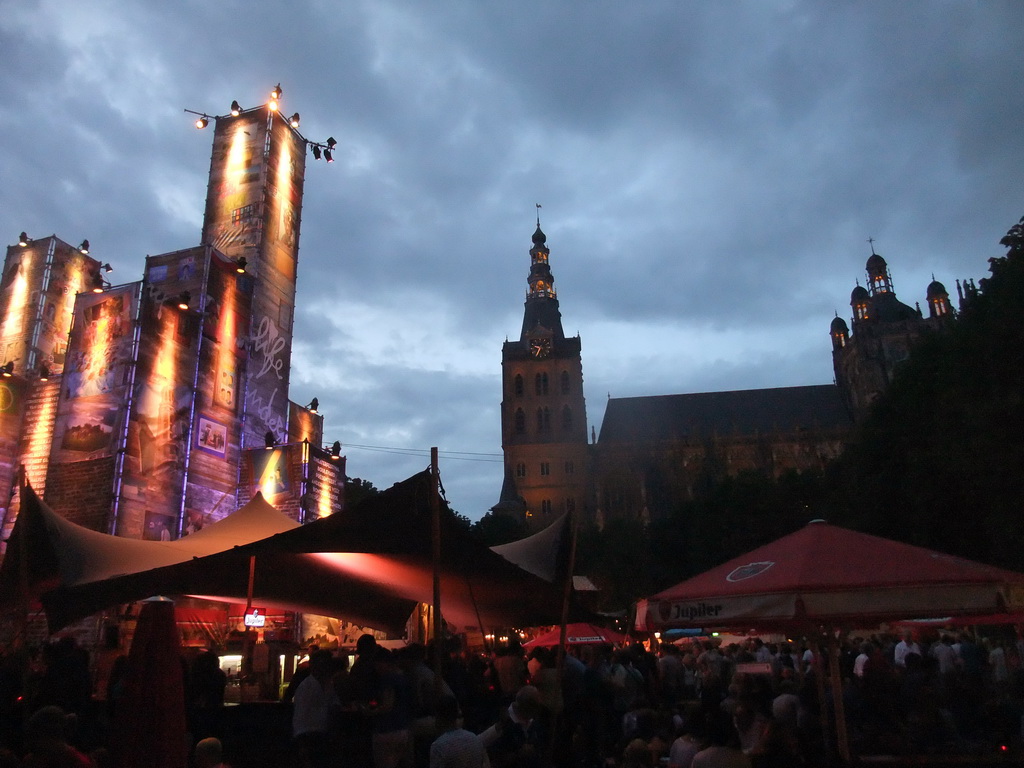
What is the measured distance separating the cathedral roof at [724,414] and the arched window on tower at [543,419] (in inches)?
367

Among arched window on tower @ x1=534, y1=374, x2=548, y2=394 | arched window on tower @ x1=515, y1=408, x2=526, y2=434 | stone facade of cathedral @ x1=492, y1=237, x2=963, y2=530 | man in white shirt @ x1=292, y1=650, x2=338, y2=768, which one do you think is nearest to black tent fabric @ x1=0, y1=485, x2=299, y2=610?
man in white shirt @ x1=292, y1=650, x2=338, y2=768

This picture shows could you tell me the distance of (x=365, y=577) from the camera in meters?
10.4

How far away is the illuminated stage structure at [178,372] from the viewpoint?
21891 mm

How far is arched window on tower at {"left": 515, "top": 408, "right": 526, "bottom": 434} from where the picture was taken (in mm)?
77425

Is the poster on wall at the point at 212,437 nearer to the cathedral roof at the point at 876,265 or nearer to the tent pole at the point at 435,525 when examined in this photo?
the tent pole at the point at 435,525

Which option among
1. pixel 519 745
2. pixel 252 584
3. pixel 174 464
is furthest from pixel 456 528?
pixel 174 464

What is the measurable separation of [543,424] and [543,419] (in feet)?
1.82

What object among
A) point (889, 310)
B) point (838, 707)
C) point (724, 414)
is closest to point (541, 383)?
point (724, 414)

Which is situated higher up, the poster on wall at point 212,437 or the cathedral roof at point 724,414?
the cathedral roof at point 724,414

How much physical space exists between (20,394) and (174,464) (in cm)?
640

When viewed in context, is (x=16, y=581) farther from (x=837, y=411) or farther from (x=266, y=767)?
(x=837, y=411)

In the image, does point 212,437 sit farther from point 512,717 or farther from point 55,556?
point 512,717

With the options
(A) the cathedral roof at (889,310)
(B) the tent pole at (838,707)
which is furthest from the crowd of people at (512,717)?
(A) the cathedral roof at (889,310)

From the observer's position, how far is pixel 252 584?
10023 mm
